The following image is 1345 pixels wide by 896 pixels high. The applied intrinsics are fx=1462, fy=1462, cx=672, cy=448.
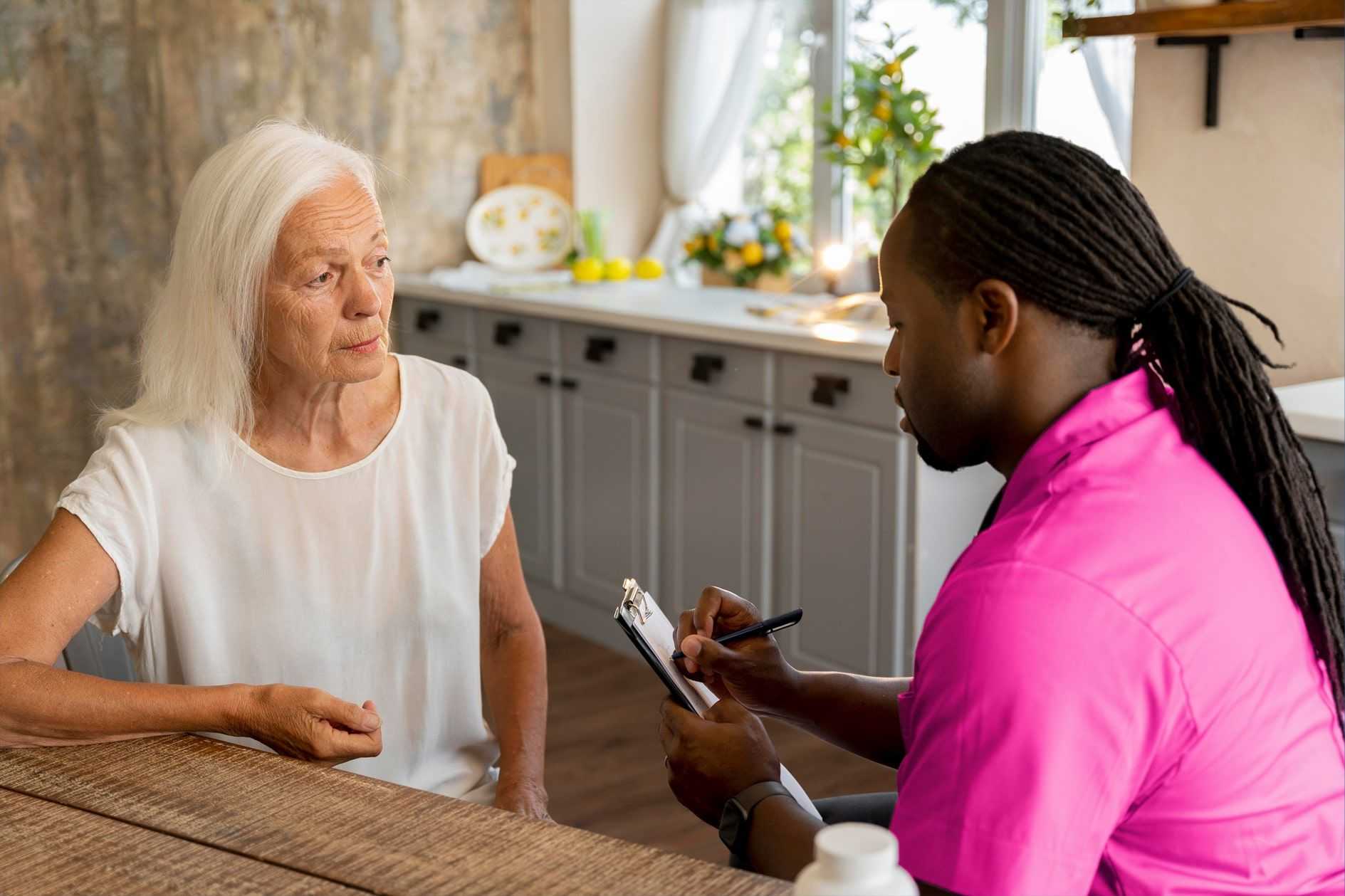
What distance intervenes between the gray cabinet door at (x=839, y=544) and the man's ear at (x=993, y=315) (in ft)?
6.37

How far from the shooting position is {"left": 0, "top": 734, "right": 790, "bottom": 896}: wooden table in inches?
39.4

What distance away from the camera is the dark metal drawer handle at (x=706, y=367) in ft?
11.3

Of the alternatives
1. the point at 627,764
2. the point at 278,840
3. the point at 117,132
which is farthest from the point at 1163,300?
the point at 117,132

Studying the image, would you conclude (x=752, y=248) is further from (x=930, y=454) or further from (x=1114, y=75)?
(x=930, y=454)

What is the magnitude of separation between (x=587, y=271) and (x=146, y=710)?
315cm

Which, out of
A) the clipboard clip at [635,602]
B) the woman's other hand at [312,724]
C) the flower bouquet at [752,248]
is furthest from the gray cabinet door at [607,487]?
the woman's other hand at [312,724]

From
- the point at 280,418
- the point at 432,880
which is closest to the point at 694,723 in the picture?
the point at 432,880

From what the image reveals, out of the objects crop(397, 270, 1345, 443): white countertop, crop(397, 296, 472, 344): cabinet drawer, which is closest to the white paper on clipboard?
crop(397, 270, 1345, 443): white countertop

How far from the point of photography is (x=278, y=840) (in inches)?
42.4

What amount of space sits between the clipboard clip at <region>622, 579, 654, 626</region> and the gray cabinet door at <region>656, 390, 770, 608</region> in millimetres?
1982

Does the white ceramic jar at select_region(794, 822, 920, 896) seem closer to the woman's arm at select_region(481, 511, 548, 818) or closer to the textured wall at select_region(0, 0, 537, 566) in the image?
the woman's arm at select_region(481, 511, 548, 818)

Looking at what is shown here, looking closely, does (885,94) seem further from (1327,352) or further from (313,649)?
(313,649)

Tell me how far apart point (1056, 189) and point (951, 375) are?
0.49 feet

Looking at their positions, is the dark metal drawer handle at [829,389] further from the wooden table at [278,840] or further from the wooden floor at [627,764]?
the wooden table at [278,840]
